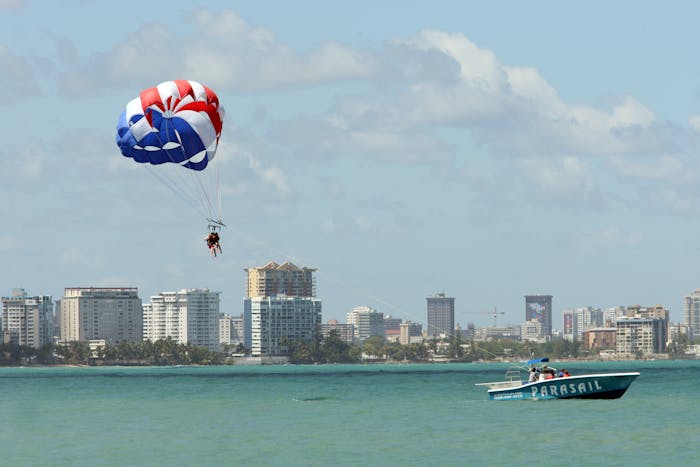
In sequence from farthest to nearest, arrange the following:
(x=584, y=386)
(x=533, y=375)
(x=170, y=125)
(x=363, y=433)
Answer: (x=533, y=375) < (x=584, y=386) < (x=363, y=433) < (x=170, y=125)

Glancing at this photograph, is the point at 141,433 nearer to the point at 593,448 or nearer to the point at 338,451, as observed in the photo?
the point at 338,451

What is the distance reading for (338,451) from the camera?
180 feet

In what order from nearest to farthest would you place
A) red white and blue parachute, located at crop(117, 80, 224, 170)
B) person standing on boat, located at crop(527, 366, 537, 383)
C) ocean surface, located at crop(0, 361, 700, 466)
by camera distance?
ocean surface, located at crop(0, 361, 700, 466)
red white and blue parachute, located at crop(117, 80, 224, 170)
person standing on boat, located at crop(527, 366, 537, 383)

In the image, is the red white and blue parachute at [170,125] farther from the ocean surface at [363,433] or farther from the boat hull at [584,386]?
the boat hull at [584,386]

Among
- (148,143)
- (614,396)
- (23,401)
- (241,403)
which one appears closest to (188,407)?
(241,403)

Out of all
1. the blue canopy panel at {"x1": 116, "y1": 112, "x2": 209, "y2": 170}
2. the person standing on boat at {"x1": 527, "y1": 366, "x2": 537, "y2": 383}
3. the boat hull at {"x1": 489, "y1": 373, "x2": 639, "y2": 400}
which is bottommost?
the boat hull at {"x1": 489, "y1": 373, "x2": 639, "y2": 400}

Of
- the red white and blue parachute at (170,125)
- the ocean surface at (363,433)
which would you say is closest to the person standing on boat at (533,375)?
the ocean surface at (363,433)

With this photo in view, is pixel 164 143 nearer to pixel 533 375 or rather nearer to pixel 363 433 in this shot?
pixel 363 433

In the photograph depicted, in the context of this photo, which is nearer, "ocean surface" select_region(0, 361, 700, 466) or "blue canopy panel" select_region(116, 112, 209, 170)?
"ocean surface" select_region(0, 361, 700, 466)

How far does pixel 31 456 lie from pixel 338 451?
11.8 metres

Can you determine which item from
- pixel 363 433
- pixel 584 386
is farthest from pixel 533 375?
pixel 363 433

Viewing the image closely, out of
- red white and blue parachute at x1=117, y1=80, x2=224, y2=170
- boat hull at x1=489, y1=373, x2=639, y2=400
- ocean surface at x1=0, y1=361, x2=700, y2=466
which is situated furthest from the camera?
boat hull at x1=489, y1=373, x2=639, y2=400

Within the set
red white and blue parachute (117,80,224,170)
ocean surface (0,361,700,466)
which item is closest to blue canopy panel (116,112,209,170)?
red white and blue parachute (117,80,224,170)

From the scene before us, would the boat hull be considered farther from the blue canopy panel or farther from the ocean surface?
the blue canopy panel
